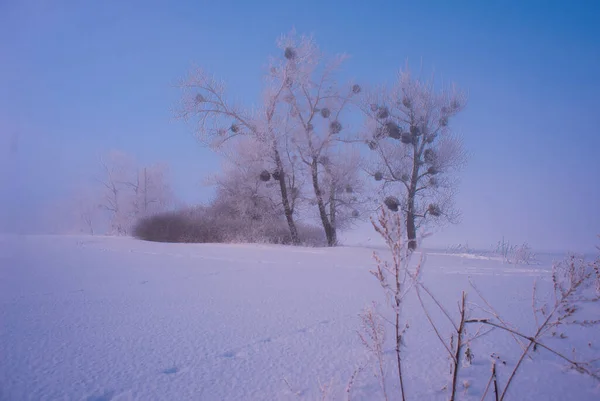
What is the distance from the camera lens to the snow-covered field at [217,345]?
3.87 ft

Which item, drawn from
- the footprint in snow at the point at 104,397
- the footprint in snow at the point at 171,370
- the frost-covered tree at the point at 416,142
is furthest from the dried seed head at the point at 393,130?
the footprint in snow at the point at 104,397

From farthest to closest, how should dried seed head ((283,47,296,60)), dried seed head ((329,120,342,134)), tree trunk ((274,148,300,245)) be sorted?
dried seed head ((329,120,342,134)) < tree trunk ((274,148,300,245)) < dried seed head ((283,47,296,60))

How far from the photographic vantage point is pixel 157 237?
36.3 feet

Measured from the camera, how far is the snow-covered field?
118 cm

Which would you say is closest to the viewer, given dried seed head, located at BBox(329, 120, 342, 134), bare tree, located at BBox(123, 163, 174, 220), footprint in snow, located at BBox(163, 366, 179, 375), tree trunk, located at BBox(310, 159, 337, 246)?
footprint in snow, located at BBox(163, 366, 179, 375)

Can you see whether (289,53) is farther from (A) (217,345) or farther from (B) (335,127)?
(A) (217,345)

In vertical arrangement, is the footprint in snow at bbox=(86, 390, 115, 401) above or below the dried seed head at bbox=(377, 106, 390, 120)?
below

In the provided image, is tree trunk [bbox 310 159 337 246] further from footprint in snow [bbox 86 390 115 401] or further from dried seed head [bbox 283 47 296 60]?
footprint in snow [bbox 86 390 115 401]

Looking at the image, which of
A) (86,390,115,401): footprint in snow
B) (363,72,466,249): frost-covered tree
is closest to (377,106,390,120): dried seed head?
(363,72,466,249): frost-covered tree

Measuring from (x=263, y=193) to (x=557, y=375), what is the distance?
1326 cm

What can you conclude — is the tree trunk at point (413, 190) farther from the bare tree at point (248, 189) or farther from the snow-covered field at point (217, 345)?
the snow-covered field at point (217, 345)

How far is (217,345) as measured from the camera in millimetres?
1539

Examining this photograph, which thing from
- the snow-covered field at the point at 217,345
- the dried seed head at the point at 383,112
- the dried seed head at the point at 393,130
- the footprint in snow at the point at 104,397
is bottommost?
the footprint in snow at the point at 104,397

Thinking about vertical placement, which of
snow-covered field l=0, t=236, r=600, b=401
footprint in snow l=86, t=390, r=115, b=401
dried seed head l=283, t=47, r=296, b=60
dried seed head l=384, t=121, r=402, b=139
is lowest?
footprint in snow l=86, t=390, r=115, b=401
